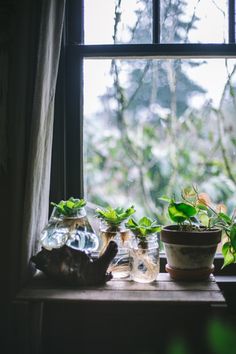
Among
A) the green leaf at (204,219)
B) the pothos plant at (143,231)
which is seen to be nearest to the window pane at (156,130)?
the green leaf at (204,219)

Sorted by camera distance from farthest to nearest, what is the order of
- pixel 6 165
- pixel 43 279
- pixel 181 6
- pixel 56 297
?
pixel 181 6 → pixel 6 165 → pixel 43 279 → pixel 56 297

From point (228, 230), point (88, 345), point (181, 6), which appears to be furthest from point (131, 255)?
point (181, 6)

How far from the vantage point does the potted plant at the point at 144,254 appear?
142 cm

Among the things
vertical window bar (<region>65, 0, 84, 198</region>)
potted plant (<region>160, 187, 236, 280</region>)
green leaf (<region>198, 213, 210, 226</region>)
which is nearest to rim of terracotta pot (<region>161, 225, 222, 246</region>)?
potted plant (<region>160, 187, 236, 280</region>)

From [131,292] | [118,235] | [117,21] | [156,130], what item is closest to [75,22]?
[117,21]

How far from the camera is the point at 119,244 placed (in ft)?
4.95

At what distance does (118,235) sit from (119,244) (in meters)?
0.04

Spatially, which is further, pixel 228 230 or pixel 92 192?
pixel 92 192

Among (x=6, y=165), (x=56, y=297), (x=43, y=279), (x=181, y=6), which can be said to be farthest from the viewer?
(x=181, y=6)

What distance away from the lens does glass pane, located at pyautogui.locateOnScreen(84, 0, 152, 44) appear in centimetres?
171

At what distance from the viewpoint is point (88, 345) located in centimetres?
163

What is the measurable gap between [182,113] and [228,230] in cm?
59

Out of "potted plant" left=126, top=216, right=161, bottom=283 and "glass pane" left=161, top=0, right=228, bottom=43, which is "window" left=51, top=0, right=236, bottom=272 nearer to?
"glass pane" left=161, top=0, right=228, bottom=43

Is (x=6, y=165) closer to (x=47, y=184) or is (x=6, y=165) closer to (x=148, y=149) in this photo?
(x=47, y=184)
